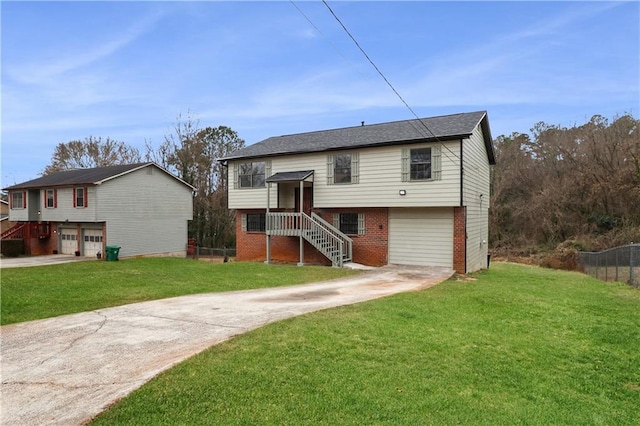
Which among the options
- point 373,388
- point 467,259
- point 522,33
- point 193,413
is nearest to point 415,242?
point 467,259

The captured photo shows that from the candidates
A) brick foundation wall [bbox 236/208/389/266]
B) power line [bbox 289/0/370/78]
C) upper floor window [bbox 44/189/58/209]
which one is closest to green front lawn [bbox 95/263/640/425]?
power line [bbox 289/0/370/78]

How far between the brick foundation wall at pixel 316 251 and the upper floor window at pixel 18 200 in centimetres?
1665

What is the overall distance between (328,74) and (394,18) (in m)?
5.01

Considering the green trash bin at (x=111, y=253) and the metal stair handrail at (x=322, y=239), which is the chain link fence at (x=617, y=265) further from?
the green trash bin at (x=111, y=253)

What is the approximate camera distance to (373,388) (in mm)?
4180

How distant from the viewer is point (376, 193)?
16.6 metres

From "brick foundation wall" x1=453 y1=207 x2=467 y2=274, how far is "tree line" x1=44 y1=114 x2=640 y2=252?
17778 millimetres

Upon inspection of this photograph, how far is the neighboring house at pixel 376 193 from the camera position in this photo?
50.7 ft

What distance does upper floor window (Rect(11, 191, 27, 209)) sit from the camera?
26944mm

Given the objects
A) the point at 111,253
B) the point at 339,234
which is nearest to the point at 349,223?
the point at 339,234

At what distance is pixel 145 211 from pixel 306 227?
1380 cm

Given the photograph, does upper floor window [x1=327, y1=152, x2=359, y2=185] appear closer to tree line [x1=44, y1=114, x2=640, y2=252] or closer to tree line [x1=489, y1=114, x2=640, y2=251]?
tree line [x1=489, y1=114, x2=640, y2=251]

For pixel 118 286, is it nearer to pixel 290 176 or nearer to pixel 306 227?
pixel 306 227

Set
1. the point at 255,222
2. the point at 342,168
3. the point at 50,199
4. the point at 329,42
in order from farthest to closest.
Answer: the point at 50,199, the point at 255,222, the point at 342,168, the point at 329,42
